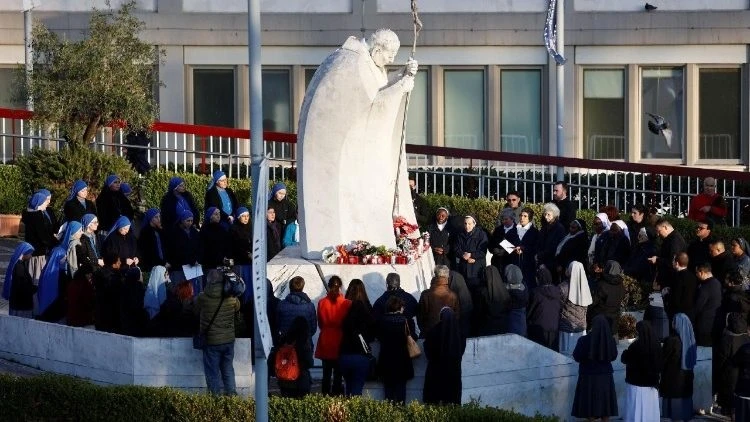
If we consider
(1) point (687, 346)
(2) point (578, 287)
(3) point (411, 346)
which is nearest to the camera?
(3) point (411, 346)

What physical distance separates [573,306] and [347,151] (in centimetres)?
312

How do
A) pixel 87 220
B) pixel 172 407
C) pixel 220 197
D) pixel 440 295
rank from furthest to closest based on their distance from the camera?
pixel 220 197 → pixel 87 220 → pixel 440 295 → pixel 172 407

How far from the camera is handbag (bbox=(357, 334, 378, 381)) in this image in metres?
20.9

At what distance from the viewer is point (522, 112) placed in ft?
131

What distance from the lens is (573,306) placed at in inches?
893

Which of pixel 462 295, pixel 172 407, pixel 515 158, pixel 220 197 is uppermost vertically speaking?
pixel 515 158

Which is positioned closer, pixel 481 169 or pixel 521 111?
pixel 481 169

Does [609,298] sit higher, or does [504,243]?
[504,243]

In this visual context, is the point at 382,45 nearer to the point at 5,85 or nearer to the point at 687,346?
the point at 687,346

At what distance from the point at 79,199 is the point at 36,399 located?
6.59 metres

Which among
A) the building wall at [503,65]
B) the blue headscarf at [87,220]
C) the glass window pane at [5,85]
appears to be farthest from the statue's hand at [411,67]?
the glass window pane at [5,85]

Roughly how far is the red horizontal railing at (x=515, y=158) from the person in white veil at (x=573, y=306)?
769 cm

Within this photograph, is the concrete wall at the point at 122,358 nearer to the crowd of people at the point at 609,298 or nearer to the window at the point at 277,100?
the crowd of people at the point at 609,298

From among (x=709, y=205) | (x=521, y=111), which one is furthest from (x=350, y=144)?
(x=521, y=111)
